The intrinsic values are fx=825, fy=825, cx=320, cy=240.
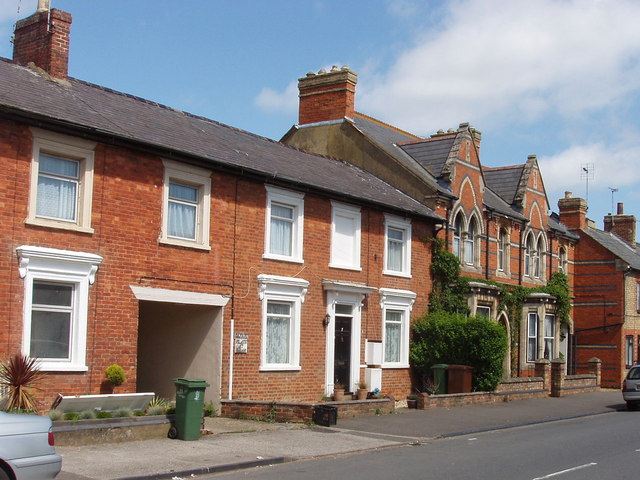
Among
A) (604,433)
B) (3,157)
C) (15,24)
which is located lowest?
(604,433)

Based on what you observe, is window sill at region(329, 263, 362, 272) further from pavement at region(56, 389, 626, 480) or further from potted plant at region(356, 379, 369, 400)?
pavement at region(56, 389, 626, 480)

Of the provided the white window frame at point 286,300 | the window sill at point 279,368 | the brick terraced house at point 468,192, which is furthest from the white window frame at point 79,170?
the brick terraced house at point 468,192

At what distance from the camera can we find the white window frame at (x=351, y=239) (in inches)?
921

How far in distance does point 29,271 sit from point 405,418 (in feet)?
32.0

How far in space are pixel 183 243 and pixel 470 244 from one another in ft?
47.9

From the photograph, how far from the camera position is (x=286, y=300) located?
21703mm

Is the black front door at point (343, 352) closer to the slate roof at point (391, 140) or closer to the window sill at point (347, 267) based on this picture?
the window sill at point (347, 267)

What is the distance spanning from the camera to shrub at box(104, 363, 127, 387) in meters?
17.0

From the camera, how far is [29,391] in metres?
14.6

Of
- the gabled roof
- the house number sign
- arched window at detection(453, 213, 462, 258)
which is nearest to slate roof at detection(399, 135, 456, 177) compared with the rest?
arched window at detection(453, 213, 462, 258)

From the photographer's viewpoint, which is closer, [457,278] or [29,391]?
[29,391]

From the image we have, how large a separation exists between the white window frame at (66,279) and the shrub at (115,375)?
515 millimetres

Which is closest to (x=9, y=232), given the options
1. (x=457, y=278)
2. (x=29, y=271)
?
(x=29, y=271)

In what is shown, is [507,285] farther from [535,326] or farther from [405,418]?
[405,418]
